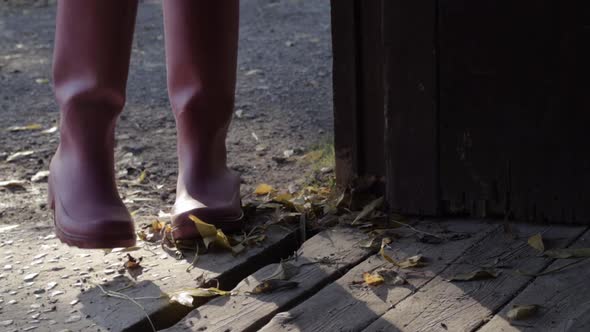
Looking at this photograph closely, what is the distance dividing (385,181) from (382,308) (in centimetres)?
63

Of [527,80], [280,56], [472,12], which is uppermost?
[472,12]

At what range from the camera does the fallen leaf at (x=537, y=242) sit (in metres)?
2.00

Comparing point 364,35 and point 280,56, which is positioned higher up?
point 364,35

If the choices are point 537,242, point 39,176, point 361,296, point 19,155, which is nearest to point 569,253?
point 537,242

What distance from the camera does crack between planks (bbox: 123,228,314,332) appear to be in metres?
1.77

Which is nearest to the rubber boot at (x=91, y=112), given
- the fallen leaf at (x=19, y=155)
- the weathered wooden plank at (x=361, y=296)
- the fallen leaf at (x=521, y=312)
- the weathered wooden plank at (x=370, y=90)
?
the weathered wooden plank at (x=361, y=296)

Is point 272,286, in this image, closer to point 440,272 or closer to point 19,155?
point 440,272

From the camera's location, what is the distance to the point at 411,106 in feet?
7.26

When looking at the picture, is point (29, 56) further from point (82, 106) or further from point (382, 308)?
point (382, 308)

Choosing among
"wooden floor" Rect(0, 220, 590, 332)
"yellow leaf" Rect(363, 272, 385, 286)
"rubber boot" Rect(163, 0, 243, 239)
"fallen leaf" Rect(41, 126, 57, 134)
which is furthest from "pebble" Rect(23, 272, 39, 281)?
"fallen leaf" Rect(41, 126, 57, 134)

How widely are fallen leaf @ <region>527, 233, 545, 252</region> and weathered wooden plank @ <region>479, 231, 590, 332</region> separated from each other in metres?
0.07

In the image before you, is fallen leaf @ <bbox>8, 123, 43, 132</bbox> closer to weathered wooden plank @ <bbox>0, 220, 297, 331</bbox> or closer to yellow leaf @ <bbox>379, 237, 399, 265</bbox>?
weathered wooden plank @ <bbox>0, 220, 297, 331</bbox>

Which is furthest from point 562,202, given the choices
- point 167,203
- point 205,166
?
point 167,203

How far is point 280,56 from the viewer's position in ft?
14.5
